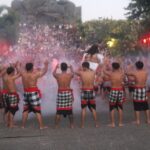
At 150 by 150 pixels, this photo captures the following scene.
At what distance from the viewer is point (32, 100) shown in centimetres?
986

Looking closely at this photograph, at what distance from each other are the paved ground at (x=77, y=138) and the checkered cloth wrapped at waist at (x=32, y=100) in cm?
43

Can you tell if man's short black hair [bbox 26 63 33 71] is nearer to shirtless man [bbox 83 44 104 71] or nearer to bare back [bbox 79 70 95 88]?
bare back [bbox 79 70 95 88]

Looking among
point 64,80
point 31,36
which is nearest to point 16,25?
point 31,36

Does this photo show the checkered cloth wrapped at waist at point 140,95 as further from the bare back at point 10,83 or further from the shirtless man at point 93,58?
the bare back at point 10,83

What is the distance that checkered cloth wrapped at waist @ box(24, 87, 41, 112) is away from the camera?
9867 mm

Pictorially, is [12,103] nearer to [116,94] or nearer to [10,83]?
[10,83]

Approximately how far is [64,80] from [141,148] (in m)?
3.07

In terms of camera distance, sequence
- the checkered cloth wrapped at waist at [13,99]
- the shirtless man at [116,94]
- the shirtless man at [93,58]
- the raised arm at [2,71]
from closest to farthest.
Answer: the shirtless man at [116,94], the checkered cloth wrapped at waist at [13,99], the raised arm at [2,71], the shirtless man at [93,58]

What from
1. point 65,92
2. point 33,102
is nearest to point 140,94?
point 65,92

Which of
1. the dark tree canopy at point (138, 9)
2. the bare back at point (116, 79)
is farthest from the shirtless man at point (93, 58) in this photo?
the dark tree canopy at point (138, 9)

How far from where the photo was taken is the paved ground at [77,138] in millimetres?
7688

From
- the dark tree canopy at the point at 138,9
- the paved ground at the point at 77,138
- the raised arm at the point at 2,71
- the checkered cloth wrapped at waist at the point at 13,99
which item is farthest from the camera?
the dark tree canopy at the point at 138,9

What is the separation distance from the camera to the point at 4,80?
10.4 metres

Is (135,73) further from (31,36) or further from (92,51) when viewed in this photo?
(31,36)
